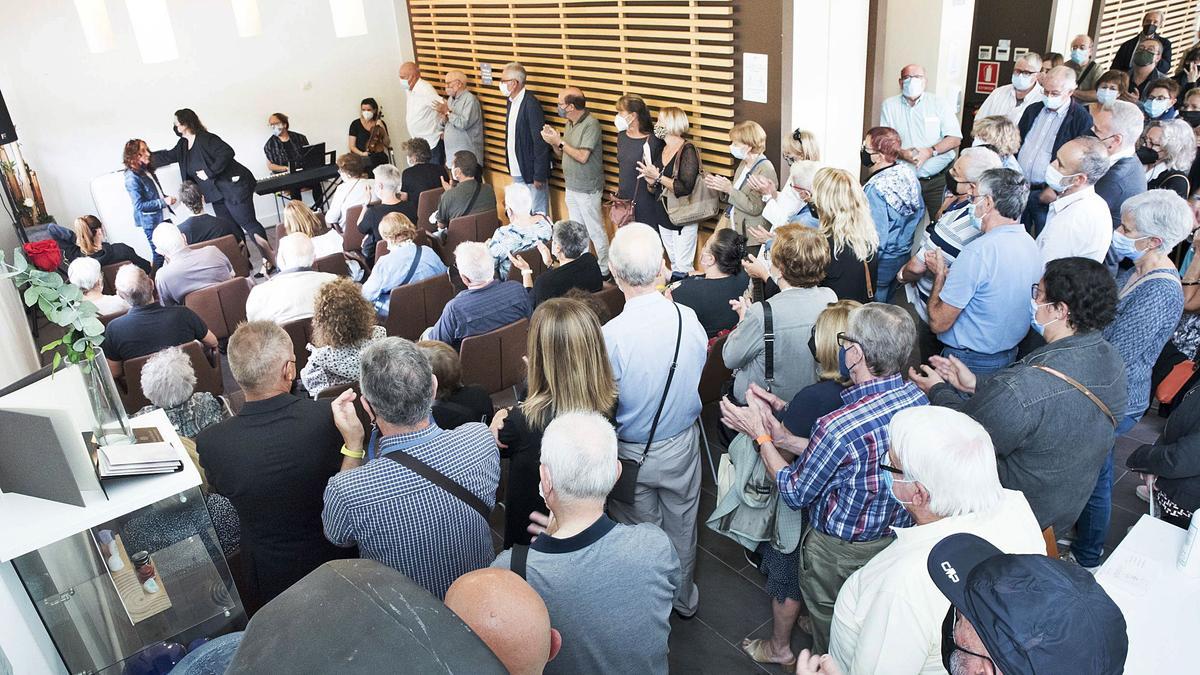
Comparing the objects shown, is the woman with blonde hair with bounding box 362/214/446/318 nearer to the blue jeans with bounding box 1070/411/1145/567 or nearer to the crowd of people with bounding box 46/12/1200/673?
the crowd of people with bounding box 46/12/1200/673

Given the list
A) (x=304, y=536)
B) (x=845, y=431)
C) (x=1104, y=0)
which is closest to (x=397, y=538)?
(x=304, y=536)

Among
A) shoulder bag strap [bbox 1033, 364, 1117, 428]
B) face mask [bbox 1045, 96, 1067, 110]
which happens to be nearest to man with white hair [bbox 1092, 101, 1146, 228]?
face mask [bbox 1045, 96, 1067, 110]

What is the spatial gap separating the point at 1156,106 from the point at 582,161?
16.2ft

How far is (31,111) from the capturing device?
30.1ft

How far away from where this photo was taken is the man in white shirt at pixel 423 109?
9750 millimetres

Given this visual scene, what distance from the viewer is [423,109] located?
980 cm

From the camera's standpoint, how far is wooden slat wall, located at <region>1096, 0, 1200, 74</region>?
10.0 meters

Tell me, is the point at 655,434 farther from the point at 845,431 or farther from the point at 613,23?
the point at 613,23

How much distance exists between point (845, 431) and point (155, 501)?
6.41 feet

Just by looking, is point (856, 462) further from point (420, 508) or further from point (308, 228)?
point (308, 228)

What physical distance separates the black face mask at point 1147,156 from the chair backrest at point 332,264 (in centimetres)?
606

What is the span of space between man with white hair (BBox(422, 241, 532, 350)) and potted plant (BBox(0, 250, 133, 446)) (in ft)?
7.75

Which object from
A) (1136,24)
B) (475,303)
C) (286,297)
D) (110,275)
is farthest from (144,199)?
(1136,24)

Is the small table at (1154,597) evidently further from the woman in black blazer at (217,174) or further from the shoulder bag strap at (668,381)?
the woman in black blazer at (217,174)
